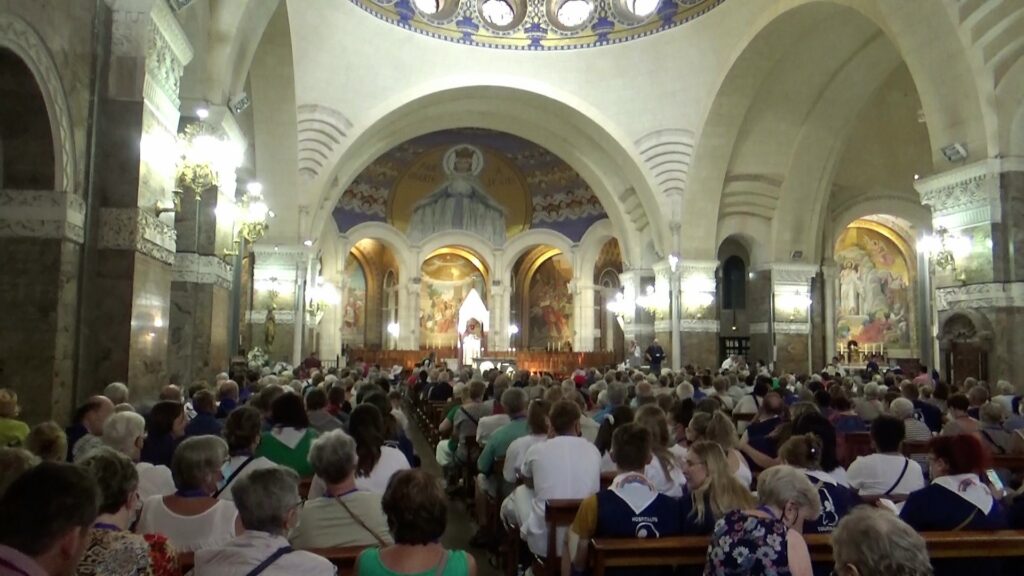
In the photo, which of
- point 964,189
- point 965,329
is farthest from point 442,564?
point 964,189

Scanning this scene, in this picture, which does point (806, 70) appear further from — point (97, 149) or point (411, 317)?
point (411, 317)

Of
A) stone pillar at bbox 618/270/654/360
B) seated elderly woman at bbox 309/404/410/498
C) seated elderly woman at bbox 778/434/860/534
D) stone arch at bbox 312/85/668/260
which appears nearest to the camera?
seated elderly woman at bbox 778/434/860/534

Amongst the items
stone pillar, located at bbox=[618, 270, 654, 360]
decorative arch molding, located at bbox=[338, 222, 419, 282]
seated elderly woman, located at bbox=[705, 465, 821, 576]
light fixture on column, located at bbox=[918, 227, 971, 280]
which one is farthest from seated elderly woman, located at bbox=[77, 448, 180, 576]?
decorative arch molding, located at bbox=[338, 222, 419, 282]

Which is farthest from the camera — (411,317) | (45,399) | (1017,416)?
(411,317)

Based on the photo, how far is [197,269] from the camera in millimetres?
9055

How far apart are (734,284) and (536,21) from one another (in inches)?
361

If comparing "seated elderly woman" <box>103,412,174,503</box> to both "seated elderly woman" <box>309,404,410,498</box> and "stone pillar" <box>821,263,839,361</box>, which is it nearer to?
"seated elderly woman" <box>309,404,410,498</box>

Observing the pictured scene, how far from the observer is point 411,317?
2936 centimetres

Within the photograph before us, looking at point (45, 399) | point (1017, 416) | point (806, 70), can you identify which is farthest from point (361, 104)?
point (1017, 416)

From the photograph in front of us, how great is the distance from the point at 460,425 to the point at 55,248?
3.73 m

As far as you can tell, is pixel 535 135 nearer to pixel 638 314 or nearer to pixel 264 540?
pixel 638 314

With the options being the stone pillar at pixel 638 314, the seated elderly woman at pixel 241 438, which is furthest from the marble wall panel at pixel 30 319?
the stone pillar at pixel 638 314

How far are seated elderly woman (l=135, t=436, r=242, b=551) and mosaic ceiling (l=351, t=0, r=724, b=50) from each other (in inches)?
697

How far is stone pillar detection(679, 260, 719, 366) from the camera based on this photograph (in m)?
19.2
